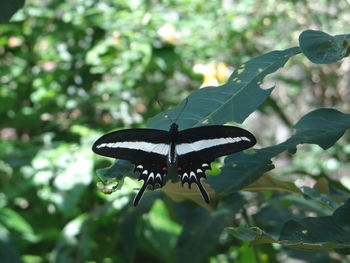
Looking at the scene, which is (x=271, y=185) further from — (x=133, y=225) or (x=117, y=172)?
(x=133, y=225)

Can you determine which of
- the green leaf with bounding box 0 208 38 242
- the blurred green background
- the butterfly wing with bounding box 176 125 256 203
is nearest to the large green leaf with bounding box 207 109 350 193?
the butterfly wing with bounding box 176 125 256 203

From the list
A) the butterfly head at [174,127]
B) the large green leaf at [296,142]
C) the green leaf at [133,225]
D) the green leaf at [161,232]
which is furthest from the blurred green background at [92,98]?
the butterfly head at [174,127]

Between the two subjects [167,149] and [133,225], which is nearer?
[167,149]

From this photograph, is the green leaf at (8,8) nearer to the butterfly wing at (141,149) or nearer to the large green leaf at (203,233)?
the butterfly wing at (141,149)

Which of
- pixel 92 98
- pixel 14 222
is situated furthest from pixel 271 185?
pixel 92 98

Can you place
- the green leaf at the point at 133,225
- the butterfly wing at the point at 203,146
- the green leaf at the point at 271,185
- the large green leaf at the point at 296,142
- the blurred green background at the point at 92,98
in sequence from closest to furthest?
1. the butterfly wing at the point at 203,146
2. the large green leaf at the point at 296,142
3. the green leaf at the point at 271,185
4. the green leaf at the point at 133,225
5. the blurred green background at the point at 92,98

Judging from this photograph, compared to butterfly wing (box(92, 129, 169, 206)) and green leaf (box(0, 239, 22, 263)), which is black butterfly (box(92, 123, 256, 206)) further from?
green leaf (box(0, 239, 22, 263))

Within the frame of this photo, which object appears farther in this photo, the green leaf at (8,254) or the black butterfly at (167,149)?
the green leaf at (8,254)

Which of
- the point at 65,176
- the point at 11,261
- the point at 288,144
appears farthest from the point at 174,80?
the point at 288,144
